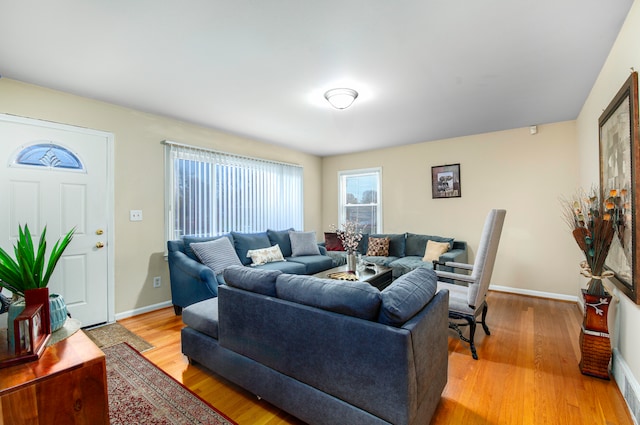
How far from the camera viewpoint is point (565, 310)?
345 centimetres

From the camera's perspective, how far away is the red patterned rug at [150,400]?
168 centimetres

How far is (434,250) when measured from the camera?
430cm

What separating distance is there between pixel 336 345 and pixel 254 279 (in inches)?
27.3

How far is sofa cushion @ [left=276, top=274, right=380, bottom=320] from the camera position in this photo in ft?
4.65

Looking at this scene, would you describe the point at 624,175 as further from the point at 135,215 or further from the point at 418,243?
the point at 135,215

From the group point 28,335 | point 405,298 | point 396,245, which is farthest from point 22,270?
point 396,245

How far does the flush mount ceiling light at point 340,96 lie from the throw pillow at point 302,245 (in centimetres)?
246

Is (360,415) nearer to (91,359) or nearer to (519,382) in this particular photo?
(91,359)

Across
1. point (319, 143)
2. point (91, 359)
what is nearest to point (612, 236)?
point (91, 359)

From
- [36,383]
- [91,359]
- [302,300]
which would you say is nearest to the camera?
[36,383]

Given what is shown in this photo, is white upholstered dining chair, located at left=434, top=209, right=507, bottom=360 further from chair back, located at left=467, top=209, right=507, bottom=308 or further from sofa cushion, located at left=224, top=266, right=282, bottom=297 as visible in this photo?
sofa cushion, located at left=224, top=266, right=282, bottom=297

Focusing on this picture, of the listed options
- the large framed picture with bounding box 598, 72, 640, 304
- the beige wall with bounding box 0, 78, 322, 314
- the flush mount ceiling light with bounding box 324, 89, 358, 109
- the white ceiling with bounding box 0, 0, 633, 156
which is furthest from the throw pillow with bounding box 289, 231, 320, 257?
the large framed picture with bounding box 598, 72, 640, 304

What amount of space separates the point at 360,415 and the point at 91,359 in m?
1.22

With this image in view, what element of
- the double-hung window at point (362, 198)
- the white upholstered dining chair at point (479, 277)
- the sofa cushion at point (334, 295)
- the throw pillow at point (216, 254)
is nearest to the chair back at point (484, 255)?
the white upholstered dining chair at point (479, 277)
